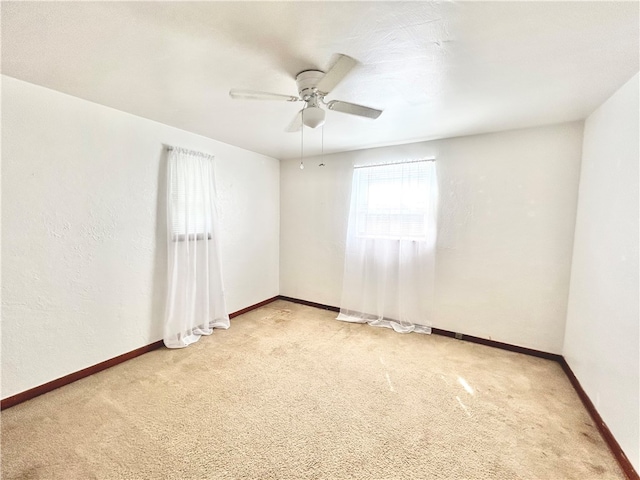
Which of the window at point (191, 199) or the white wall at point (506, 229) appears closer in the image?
the white wall at point (506, 229)

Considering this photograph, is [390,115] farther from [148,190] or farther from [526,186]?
[148,190]

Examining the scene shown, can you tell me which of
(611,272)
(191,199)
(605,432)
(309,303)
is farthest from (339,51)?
(309,303)

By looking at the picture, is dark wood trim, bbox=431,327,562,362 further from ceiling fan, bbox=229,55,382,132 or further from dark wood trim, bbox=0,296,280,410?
dark wood trim, bbox=0,296,280,410

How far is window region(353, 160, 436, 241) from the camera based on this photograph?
304 cm

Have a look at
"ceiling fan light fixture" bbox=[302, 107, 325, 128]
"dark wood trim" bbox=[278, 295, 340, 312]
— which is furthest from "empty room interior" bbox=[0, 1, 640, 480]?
"dark wood trim" bbox=[278, 295, 340, 312]

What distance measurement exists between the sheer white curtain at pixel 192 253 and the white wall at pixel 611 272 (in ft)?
10.6

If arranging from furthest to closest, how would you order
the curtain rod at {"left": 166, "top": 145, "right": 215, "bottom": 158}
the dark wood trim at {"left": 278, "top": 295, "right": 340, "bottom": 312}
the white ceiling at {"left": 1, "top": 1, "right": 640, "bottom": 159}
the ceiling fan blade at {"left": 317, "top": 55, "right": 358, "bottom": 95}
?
the dark wood trim at {"left": 278, "top": 295, "right": 340, "bottom": 312} < the curtain rod at {"left": 166, "top": 145, "right": 215, "bottom": 158} < the ceiling fan blade at {"left": 317, "top": 55, "right": 358, "bottom": 95} < the white ceiling at {"left": 1, "top": 1, "right": 640, "bottom": 159}

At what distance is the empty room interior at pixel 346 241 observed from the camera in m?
1.36

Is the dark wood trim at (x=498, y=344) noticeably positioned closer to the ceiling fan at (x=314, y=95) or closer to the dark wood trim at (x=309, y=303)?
the dark wood trim at (x=309, y=303)

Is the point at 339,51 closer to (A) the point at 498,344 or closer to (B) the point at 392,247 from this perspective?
(B) the point at 392,247

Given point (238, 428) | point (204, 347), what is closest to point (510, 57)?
point (238, 428)

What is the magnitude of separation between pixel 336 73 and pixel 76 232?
2.24 metres

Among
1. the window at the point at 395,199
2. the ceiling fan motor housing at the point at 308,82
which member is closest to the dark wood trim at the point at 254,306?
the window at the point at 395,199

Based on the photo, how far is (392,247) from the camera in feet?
10.7
